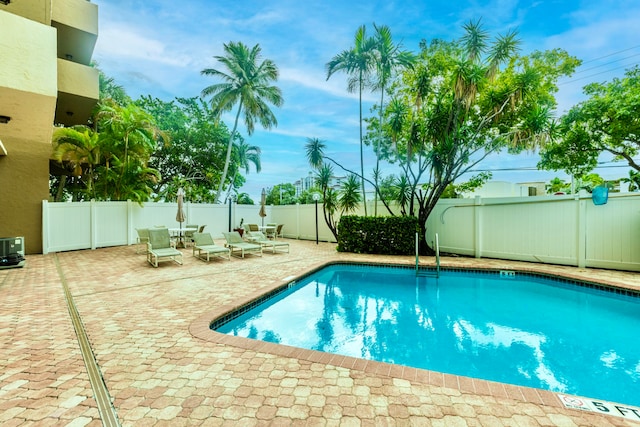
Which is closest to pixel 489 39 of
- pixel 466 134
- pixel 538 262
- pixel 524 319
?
pixel 466 134

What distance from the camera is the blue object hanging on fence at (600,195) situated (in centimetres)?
791

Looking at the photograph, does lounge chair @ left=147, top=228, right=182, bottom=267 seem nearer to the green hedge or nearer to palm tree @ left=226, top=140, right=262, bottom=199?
the green hedge

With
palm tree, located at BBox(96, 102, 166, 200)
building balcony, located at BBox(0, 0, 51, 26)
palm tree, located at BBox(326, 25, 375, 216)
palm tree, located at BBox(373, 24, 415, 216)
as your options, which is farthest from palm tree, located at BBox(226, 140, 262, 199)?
building balcony, located at BBox(0, 0, 51, 26)

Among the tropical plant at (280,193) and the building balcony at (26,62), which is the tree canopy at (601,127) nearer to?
the building balcony at (26,62)

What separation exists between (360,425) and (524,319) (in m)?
4.76

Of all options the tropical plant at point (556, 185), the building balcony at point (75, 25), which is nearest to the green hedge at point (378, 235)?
the building balcony at point (75, 25)

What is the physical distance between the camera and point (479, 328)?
5129 millimetres

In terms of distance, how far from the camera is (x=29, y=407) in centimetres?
245

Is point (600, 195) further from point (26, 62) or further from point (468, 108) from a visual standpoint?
point (26, 62)

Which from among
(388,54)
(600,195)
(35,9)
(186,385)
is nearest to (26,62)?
(186,385)

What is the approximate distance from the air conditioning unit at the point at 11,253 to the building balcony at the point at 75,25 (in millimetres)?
7680

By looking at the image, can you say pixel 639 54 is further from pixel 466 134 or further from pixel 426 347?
pixel 426 347

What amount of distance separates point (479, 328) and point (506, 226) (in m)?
6.16

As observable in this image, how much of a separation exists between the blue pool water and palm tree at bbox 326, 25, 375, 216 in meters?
6.61
